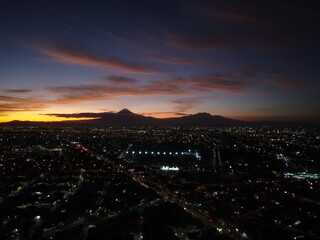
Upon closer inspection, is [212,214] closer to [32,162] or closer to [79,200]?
[79,200]

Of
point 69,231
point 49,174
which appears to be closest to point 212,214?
point 69,231

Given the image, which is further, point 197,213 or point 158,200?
point 158,200

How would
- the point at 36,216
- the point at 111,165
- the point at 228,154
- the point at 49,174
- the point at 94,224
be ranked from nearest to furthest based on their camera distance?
the point at 94,224, the point at 36,216, the point at 49,174, the point at 111,165, the point at 228,154

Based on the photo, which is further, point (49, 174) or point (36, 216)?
point (49, 174)

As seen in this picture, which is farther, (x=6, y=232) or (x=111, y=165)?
(x=111, y=165)

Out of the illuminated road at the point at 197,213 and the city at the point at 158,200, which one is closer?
the illuminated road at the point at 197,213

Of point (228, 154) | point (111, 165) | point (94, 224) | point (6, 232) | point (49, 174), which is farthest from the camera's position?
point (228, 154)

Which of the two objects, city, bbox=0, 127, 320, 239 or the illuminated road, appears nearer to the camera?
the illuminated road

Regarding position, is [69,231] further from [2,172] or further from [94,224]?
[2,172]

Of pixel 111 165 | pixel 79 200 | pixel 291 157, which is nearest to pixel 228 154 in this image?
pixel 291 157
